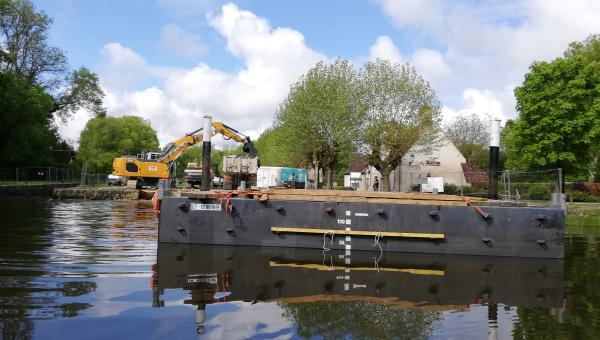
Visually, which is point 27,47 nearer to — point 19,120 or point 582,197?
point 19,120

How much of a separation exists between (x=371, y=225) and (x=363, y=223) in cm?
24

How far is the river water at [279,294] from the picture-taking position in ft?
26.2

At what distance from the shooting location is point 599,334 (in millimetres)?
8031

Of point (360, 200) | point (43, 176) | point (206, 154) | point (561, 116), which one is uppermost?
point (561, 116)

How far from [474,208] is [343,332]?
8.54 meters

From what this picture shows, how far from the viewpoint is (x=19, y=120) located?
6372 centimetres

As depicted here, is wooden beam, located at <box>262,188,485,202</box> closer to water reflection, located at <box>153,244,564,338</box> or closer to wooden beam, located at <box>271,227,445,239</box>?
wooden beam, located at <box>271,227,445,239</box>

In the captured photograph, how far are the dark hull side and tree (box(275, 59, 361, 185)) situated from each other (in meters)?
27.7

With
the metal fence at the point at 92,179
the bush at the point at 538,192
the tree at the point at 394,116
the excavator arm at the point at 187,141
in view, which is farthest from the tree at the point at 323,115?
the metal fence at the point at 92,179

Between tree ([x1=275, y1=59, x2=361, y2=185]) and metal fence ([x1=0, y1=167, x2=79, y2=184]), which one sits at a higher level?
tree ([x1=275, y1=59, x2=361, y2=185])

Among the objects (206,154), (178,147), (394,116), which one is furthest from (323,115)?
(206,154)

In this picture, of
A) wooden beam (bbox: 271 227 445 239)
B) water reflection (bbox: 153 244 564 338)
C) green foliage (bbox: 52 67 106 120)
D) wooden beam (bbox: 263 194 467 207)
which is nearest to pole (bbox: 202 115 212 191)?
water reflection (bbox: 153 244 564 338)

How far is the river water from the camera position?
8.00m

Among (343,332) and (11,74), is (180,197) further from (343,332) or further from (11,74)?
(11,74)
